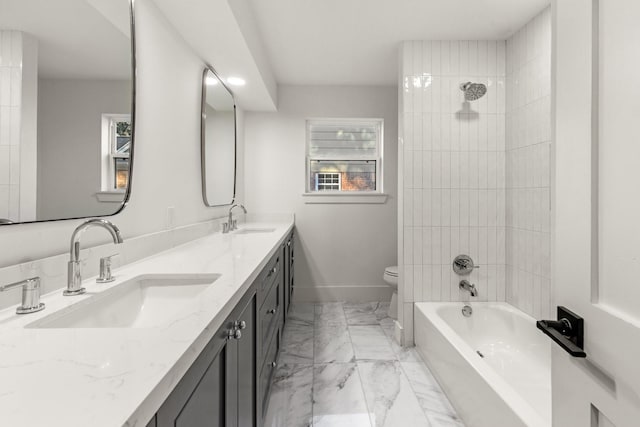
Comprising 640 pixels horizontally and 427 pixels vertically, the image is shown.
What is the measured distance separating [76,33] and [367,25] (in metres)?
1.85

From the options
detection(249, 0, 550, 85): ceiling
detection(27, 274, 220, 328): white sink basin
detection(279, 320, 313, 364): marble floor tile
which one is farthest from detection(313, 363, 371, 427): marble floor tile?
detection(249, 0, 550, 85): ceiling

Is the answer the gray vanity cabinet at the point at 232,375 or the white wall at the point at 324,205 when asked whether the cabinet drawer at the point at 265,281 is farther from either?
the white wall at the point at 324,205

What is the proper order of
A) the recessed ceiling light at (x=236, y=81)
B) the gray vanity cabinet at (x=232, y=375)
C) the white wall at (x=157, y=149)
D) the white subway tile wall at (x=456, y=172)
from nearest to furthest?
1. the gray vanity cabinet at (x=232, y=375)
2. the white wall at (x=157, y=149)
3. the white subway tile wall at (x=456, y=172)
4. the recessed ceiling light at (x=236, y=81)

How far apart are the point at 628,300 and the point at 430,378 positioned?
5.81 feet

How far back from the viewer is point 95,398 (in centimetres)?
42

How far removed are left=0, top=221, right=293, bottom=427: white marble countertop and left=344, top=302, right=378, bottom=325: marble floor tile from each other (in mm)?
2271

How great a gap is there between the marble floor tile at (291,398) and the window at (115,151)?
1360 millimetres

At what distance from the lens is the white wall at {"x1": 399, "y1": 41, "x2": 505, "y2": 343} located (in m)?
2.41

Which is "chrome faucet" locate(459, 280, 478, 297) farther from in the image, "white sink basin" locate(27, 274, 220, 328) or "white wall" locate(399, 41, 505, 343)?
"white sink basin" locate(27, 274, 220, 328)

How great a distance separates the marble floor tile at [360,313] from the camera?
295cm

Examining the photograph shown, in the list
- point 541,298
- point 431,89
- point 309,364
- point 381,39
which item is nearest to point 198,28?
point 381,39

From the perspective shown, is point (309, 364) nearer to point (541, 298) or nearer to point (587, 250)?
point (541, 298)

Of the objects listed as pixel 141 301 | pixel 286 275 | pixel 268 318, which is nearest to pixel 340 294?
pixel 286 275

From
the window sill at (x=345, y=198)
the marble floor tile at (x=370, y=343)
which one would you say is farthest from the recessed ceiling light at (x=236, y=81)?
the marble floor tile at (x=370, y=343)
